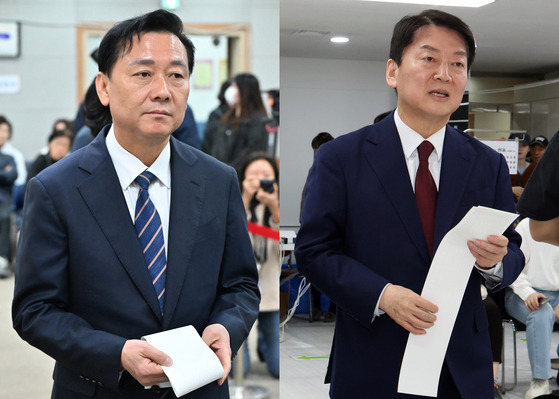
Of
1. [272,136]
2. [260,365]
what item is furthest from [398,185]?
[260,365]

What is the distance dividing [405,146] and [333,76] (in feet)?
32.7

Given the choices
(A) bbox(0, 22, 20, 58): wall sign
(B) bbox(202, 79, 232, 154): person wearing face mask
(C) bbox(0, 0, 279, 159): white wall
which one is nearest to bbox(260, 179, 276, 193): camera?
(B) bbox(202, 79, 232, 154): person wearing face mask

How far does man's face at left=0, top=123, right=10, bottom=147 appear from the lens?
12.4 ft

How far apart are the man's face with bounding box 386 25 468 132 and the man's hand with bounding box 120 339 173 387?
0.90 m

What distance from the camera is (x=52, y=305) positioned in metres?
1.43

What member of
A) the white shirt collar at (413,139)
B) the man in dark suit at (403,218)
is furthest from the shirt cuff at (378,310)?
the white shirt collar at (413,139)

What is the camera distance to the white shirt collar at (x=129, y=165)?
154 centimetres

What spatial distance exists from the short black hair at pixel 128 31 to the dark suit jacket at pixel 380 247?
52 centimetres

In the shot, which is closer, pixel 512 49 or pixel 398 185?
pixel 398 185

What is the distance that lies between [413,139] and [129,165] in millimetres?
737

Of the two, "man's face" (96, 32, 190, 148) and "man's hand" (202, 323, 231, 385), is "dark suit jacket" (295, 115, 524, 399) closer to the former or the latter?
"man's hand" (202, 323, 231, 385)

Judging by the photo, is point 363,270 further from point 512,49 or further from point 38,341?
point 512,49

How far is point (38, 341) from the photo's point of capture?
1.41 meters

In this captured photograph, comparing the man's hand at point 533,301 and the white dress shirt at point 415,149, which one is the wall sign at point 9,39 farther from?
the man's hand at point 533,301
